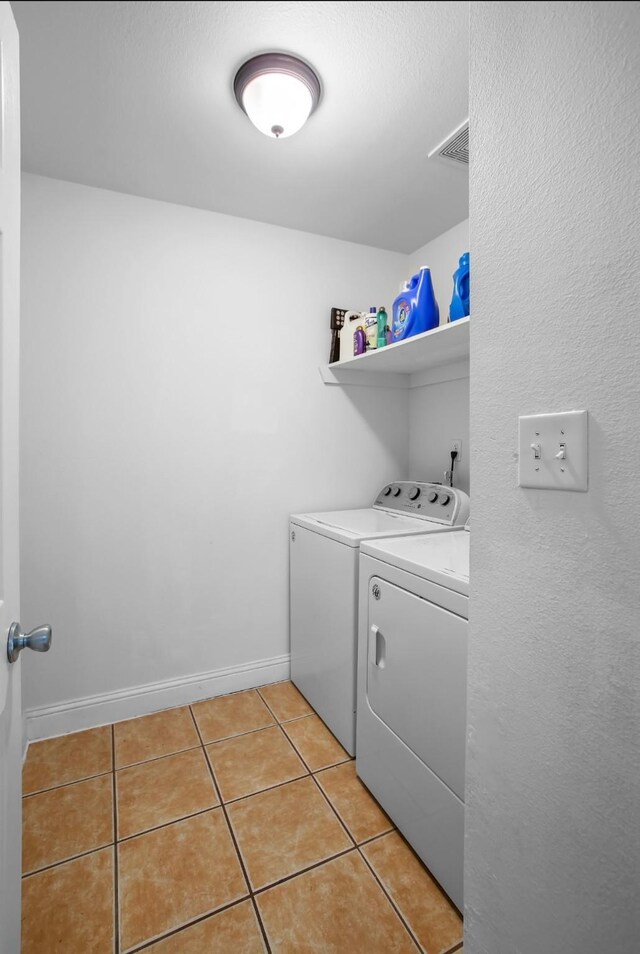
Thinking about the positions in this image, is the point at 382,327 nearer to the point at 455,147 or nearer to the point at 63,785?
the point at 455,147

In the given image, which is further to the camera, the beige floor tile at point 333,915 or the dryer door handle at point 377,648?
the dryer door handle at point 377,648

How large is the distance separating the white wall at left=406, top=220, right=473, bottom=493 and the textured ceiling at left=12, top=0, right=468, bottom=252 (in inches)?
6.7

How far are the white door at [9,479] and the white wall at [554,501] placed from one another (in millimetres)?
814

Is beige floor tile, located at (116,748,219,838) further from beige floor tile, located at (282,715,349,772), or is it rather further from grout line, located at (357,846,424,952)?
grout line, located at (357,846,424,952)

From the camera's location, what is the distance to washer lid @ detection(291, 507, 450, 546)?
172 cm

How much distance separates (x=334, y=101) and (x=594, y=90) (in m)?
1.04

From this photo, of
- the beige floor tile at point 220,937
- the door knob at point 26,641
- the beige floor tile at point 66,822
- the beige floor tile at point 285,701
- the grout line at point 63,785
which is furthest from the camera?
the beige floor tile at point 285,701

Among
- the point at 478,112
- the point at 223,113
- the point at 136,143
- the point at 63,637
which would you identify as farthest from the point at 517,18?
the point at 63,637

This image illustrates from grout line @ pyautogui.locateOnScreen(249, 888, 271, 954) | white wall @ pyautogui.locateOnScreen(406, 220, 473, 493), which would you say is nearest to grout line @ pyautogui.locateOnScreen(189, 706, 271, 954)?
grout line @ pyautogui.locateOnScreen(249, 888, 271, 954)

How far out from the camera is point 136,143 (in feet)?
5.21

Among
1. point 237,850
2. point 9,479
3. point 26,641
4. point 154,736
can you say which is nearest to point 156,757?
point 154,736

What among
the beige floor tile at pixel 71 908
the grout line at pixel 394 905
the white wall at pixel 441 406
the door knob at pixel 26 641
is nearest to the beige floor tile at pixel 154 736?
the beige floor tile at pixel 71 908

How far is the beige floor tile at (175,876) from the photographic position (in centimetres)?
113

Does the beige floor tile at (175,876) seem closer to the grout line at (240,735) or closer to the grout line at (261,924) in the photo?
the grout line at (261,924)
